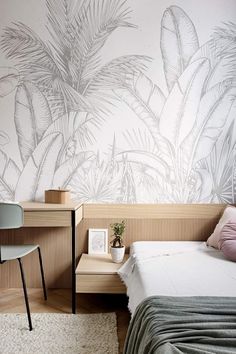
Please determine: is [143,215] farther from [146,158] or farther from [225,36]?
[225,36]

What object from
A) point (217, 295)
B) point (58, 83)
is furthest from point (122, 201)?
point (217, 295)

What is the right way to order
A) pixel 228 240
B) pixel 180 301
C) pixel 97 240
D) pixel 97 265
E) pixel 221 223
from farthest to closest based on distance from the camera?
pixel 97 240 → pixel 221 223 → pixel 97 265 → pixel 228 240 → pixel 180 301

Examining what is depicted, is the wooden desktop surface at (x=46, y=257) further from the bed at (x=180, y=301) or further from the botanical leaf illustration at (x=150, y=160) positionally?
the botanical leaf illustration at (x=150, y=160)

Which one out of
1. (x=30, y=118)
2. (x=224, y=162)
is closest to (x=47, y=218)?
(x=30, y=118)

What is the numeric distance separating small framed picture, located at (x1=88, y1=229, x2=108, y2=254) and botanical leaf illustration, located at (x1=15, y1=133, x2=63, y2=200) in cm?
54

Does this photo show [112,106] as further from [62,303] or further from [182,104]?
[62,303]

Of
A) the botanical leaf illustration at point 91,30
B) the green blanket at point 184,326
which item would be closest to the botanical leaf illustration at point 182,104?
the botanical leaf illustration at point 91,30

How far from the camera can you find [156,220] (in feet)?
8.98

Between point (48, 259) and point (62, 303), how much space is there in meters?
0.42

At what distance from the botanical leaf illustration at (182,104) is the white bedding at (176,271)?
2.95 ft

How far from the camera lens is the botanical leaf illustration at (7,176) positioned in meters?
2.74

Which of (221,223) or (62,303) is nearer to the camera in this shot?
(62,303)

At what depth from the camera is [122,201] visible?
277 cm

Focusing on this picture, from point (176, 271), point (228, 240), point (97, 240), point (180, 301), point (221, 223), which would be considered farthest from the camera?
point (97, 240)
